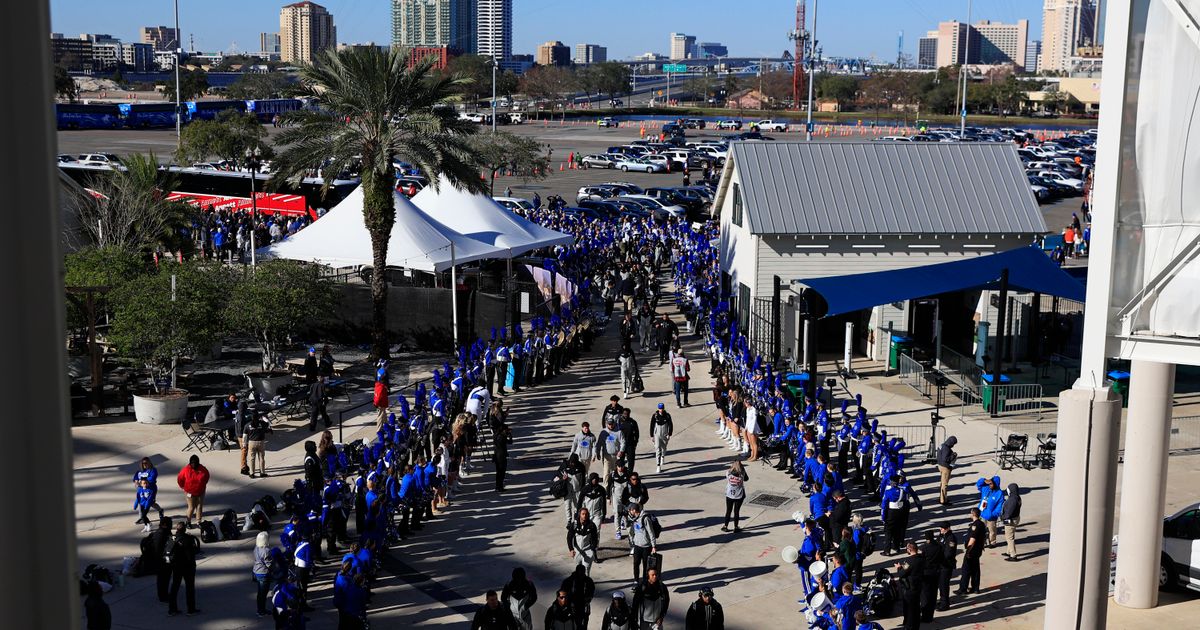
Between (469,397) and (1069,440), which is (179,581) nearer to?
(469,397)

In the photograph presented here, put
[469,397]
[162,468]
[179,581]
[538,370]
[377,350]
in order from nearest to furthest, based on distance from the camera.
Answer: [179,581], [162,468], [469,397], [538,370], [377,350]

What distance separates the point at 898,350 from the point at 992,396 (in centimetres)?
359

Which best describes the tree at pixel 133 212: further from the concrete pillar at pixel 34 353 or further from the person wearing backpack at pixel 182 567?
the concrete pillar at pixel 34 353

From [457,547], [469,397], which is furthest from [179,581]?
[469,397]

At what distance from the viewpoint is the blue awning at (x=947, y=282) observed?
23.4m

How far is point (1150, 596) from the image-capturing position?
46.3ft

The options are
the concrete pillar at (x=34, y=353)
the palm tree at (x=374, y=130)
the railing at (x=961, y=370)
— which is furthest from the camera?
the palm tree at (x=374, y=130)

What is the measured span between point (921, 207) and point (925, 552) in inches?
634

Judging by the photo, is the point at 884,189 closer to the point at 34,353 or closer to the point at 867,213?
the point at 867,213

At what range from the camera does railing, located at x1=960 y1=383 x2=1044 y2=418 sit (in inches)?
930

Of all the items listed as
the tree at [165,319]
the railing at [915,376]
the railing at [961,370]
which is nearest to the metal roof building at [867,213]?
the railing at [961,370]

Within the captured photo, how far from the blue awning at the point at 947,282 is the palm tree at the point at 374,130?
918 cm

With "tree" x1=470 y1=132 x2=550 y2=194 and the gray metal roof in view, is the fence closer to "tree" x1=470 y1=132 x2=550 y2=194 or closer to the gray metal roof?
the gray metal roof

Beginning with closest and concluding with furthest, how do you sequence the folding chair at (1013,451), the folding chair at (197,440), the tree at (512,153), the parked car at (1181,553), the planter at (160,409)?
the parked car at (1181,553) → the folding chair at (1013,451) → the folding chair at (197,440) → the planter at (160,409) → the tree at (512,153)
